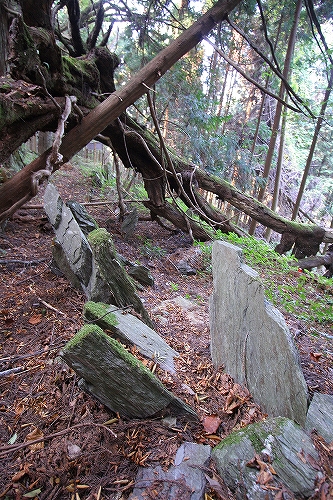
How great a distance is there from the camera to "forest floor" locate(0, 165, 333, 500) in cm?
168

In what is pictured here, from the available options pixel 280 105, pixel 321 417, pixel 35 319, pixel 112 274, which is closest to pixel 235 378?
pixel 321 417

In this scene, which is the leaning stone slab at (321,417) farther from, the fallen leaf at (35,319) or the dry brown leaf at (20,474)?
the fallen leaf at (35,319)

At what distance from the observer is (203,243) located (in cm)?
702

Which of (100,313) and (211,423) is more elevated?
(100,313)

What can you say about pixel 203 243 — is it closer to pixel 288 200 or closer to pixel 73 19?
pixel 73 19

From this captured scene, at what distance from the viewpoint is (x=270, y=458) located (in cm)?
164

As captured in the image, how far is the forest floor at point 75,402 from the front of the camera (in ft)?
5.52

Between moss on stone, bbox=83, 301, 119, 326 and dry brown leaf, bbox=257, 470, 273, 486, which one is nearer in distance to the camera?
dry brown leaf, bbox=257, 470, 273, 486

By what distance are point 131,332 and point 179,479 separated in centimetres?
116

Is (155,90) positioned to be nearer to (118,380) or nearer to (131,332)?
(131,332)

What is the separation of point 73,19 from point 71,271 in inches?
185

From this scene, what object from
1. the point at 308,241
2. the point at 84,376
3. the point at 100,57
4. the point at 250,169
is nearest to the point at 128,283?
the point at 84,376

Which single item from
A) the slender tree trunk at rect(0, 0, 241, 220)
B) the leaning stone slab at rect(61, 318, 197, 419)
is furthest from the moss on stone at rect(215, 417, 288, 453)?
the slender tree trunk at rect(0, 0, 241, 220)

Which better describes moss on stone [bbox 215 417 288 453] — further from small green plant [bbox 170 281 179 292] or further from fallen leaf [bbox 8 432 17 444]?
small green plant [bbox 170 281 179 292]
